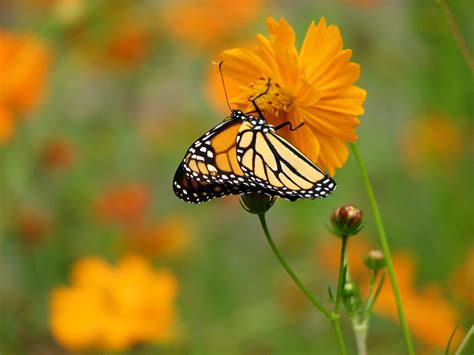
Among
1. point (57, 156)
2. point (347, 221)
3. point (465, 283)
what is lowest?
point (465, 283)

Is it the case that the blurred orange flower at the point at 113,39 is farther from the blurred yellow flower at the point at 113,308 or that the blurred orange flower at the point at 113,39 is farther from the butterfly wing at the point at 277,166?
the butterfly wing at the point at 277,166

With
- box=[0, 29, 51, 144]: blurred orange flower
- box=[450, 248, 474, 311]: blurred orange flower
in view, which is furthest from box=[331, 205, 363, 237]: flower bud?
box=[0, 29, 51, 144]: blurred orange flower

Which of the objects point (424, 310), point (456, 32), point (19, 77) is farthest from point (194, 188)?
point (19, 77)

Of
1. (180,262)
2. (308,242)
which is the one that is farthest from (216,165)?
(180,262)

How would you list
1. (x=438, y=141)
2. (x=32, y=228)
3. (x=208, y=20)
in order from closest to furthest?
(x=32, y=228)
(x=438, y=141)
(x=208, y=20)

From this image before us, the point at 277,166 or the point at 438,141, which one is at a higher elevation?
the point at 277,166

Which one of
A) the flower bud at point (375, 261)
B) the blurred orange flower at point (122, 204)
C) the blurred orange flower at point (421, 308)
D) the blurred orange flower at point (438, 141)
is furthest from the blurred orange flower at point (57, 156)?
the flower bud at point (375, 261)

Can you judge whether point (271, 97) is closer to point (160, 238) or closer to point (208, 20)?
point (160, 238)
